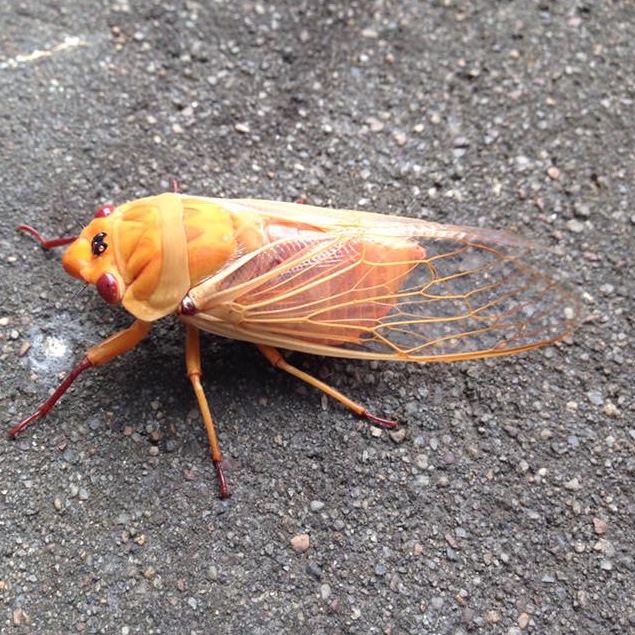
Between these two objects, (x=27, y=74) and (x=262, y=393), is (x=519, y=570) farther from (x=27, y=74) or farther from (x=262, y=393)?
(x=27, y=74)

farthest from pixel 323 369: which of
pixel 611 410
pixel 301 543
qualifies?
pixel 611 410

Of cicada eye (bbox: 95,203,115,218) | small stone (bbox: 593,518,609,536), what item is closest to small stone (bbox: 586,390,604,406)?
small stone (bbox: 593,518,609,536)

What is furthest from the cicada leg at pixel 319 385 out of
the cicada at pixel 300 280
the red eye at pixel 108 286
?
the red eye at pixel 108 286

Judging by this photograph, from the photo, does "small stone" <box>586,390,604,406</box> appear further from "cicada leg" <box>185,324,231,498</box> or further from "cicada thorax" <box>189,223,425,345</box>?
"cicada leg" <box>185,324,231,498</box>

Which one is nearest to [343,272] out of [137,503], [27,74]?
[137,503]

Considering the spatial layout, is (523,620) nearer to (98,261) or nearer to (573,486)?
(573,486)

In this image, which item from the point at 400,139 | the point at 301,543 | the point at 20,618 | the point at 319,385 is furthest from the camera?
the point at 400,139

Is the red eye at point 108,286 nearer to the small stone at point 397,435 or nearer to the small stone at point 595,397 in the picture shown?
the small stone at point 397,435
